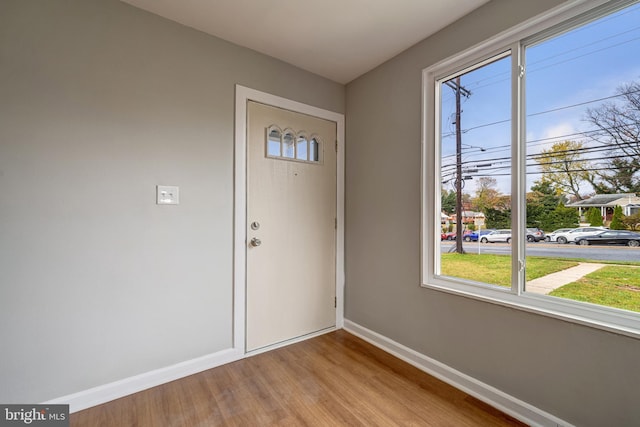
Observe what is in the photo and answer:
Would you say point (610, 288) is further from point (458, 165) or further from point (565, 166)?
point (458, 165)

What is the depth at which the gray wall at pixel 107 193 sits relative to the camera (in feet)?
4.77

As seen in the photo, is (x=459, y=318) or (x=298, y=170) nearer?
(x=459, y=318)

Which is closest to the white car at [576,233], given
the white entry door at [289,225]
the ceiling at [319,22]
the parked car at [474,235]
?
the parked car at [474,235]

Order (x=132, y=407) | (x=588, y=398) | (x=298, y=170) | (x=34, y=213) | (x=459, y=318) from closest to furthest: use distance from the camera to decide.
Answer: (x=588, y=398) < (x=34, y=213) < (x=132, y=407) < (x=459, y=318) < (x=298, y=170)

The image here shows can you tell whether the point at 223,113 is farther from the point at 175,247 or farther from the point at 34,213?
the point at 34,213

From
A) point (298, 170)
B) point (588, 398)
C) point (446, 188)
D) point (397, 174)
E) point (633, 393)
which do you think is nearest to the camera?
point (633, 393)

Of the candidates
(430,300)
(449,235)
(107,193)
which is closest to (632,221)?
(449,235)

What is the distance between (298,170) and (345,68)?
102 cm

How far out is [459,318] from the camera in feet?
5.99

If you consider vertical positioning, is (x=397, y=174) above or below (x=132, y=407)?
above

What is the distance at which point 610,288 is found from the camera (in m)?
1.33

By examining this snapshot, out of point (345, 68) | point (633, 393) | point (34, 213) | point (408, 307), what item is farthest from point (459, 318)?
point (34, 213)

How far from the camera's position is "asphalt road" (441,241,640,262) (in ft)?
4.24

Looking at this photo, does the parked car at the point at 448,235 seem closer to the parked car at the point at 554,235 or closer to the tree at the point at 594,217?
the parked car at the point at 554,235
